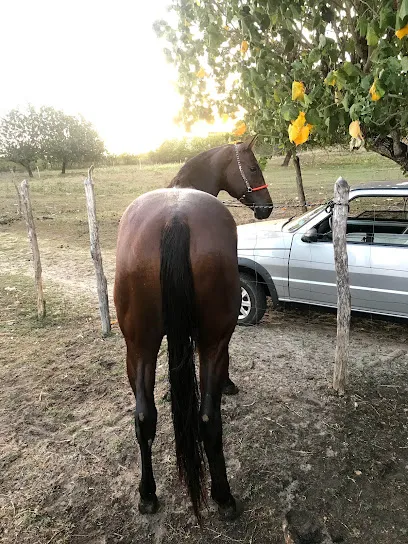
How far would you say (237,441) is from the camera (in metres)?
2.88

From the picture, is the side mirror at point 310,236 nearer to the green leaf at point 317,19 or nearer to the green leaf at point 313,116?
the green leaf at point 313,116

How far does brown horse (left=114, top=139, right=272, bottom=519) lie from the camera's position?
2094 millimetres

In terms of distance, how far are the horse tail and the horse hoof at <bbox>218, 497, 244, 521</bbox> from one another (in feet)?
0.42

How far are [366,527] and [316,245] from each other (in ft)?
9.34

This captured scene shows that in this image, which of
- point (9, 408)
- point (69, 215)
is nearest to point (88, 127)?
point (69, 215)

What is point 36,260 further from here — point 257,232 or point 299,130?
point 299,130

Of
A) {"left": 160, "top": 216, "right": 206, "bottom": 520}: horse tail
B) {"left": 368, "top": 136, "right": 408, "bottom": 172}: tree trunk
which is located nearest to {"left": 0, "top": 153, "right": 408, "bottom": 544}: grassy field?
{"left": 160, "top": 216, "right": 206, "bottom": 520}: horse tail

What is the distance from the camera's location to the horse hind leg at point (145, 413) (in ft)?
7.27

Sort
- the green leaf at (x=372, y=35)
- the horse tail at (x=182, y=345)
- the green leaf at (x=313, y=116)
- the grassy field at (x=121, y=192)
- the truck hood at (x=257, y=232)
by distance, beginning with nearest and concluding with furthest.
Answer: the horse tail at (x=182, y=345) → the green leaf at (x=372, y=35) → the green leaf at (x=313, y=116) → the truck hood at (x=257, y=232) → the grassy field at (x=121, y=192)

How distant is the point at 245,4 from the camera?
3104 mm

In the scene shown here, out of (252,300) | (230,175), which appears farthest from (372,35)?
(252,300)

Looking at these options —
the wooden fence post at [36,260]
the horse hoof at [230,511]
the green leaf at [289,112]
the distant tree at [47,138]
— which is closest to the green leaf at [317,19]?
the green leaf at [289,112]

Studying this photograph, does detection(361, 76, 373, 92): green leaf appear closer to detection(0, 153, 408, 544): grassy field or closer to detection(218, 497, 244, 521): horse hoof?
detection(0, 153, 408, 544): grassy field

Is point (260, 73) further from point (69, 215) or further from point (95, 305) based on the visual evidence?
point (69, 215)
